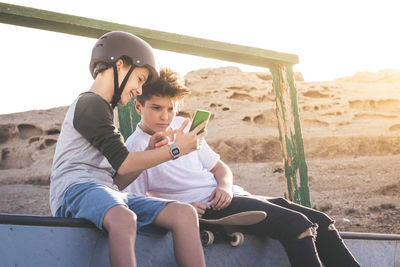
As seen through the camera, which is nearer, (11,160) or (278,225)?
(278,225)

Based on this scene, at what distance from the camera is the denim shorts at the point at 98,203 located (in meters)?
1.76

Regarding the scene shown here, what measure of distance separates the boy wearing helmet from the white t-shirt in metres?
0.37

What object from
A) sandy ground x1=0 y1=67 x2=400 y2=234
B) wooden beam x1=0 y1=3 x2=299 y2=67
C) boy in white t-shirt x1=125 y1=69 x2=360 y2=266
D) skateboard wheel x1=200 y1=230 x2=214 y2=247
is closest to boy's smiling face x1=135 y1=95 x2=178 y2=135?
boy in white t-shirt x1=125 y1=69 x2=360 y2=266

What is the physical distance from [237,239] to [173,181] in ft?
1.59

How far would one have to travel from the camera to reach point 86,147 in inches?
77.0

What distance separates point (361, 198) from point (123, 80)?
937 cm

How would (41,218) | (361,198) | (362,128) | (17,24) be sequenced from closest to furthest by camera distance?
1. (41,218)
2. (17,24)
3. (361,198)
4. (362,128)

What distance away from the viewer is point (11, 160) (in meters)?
16.4

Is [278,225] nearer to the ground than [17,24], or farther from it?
nearer to the ground

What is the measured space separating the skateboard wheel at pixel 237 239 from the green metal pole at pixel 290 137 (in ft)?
5.15

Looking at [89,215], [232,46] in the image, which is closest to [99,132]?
[89,215]

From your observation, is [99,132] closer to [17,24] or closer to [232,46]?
[17,24]

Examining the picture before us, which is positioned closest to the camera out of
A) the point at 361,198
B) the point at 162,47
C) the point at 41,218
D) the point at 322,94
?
the point at 41,218

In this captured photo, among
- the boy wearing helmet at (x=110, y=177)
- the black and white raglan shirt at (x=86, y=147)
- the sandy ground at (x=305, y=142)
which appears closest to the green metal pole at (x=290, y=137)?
the boy wearing helmet at (x=110, y=177)
